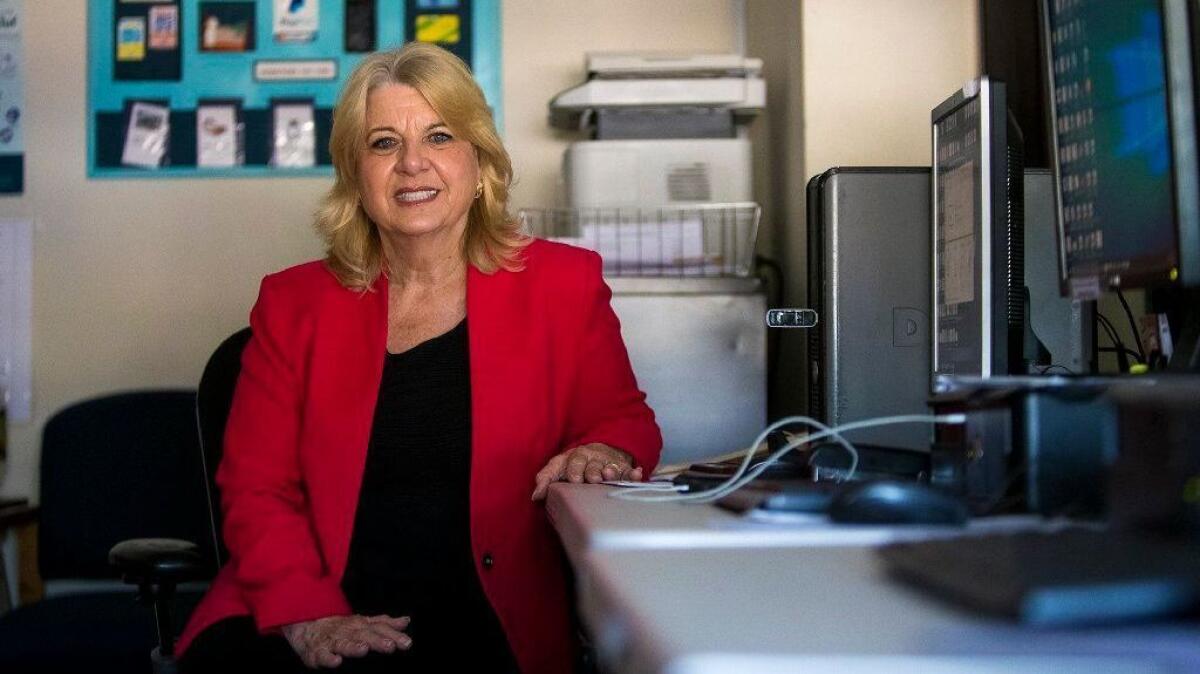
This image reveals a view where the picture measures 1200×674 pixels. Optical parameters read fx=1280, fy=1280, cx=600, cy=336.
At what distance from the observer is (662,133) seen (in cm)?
244

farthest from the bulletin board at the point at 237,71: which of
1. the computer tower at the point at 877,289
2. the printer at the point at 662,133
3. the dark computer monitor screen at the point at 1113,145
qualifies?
the dark computer monitor screen at the point at 1113,145

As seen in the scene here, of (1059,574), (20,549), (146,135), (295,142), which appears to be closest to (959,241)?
(1059,574)

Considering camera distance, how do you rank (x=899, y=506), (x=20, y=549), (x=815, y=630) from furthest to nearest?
1. (x=20, y=549)
2. (x=899, y=506)
3. (x=815, y=630)

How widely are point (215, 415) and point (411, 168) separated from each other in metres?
0.46

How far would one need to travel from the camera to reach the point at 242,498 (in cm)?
172

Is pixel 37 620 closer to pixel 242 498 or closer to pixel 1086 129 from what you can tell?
pixel 242 498

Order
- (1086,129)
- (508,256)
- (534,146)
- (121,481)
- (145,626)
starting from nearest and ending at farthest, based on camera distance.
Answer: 1. (1086,129)
2. (508,256)
3. (145,626)
4. (121,481)
5. (534,146)

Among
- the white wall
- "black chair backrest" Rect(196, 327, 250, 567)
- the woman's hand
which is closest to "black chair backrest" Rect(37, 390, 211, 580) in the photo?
the white wall

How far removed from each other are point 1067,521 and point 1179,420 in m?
0.10

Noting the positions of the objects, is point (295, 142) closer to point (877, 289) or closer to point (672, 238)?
point (672, 238)

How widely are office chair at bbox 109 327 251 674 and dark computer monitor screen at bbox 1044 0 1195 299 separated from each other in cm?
117

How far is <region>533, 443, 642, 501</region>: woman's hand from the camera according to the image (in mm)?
1482

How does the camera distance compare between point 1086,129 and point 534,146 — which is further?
point 534,146

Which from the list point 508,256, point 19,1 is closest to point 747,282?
point 508,256
